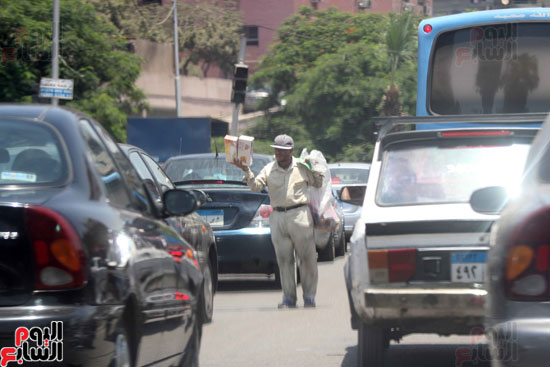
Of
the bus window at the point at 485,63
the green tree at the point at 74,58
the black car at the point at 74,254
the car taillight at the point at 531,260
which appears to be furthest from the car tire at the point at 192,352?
the green tree at the point at 74,58

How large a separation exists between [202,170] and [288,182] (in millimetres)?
2709

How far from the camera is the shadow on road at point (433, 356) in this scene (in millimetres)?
7502

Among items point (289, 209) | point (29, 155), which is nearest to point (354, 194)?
point (289, 209)

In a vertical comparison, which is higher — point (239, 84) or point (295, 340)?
point (239, 84)

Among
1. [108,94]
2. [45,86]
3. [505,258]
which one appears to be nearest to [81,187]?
[505,258]

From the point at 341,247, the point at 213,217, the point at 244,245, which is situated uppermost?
the point at 213,217

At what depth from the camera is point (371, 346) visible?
22.3ft

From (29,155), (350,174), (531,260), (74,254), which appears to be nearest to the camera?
(531,260)

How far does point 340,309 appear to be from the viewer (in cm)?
1073

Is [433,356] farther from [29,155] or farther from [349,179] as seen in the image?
[349,179]

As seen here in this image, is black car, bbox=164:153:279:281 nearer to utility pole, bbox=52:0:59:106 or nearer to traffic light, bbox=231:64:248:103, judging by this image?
traffic light, bbox=231:64:248:103

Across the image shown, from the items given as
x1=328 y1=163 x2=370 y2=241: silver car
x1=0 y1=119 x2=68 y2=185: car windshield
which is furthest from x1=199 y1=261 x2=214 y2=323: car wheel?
x1=328 y1=163 x2=370 y2=241: silver car

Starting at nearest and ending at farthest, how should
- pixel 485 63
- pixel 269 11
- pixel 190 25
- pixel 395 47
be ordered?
pixel 485 63, pixel 395 47, pixel 190 25, pixel 269 11

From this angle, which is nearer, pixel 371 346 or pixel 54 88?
pixel 371 346
